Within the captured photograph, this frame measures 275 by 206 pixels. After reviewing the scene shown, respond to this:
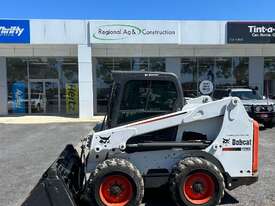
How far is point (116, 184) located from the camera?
5418 millimetres

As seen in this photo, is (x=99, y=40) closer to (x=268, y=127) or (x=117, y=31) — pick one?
(x=117, y=31)

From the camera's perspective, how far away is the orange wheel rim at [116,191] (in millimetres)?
5395

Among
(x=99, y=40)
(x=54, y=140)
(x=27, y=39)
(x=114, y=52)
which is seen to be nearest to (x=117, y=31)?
(x=99, y=40)

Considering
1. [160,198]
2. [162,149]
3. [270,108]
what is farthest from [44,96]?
[162,149]

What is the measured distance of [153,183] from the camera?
5688mm

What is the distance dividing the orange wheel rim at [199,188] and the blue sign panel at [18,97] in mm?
20517

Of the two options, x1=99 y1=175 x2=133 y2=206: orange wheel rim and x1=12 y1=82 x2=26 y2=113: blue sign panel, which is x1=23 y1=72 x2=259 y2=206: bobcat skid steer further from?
x1=12 y1=82 x2=26 y2=113: blue sign panel

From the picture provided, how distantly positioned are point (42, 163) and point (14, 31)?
13.3 meters

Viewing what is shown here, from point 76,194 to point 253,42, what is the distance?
721 inches

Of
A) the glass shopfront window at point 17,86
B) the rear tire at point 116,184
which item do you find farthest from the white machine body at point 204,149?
the glass shopfront window at point 17,86

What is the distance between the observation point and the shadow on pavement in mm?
5887

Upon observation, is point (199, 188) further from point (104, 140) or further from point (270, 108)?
point (270, 108)

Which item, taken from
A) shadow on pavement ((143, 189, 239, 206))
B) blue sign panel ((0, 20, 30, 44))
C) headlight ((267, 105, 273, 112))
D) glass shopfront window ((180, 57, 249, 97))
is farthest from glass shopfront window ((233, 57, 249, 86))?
shadow on pavement ((143, 189, 239, 206))

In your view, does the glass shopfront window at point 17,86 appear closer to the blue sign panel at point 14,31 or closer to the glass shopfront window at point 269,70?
the blue sign panel at point 14,31
